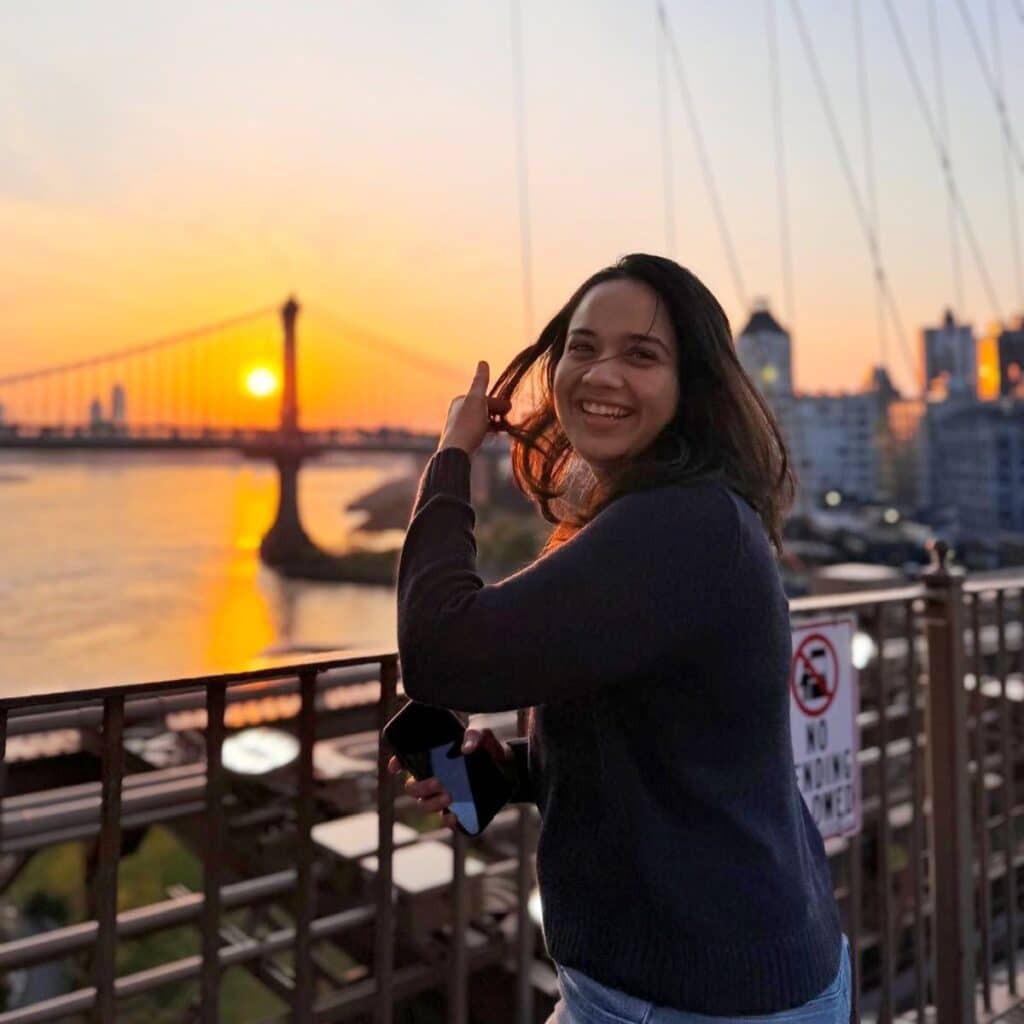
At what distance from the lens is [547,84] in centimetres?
1039

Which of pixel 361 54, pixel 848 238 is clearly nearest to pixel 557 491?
pixel 361 54

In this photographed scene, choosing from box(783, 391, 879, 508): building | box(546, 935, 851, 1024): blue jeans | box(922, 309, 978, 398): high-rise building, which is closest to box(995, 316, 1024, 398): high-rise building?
box(783, 391, 879, 508): building

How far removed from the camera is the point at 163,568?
1565cm

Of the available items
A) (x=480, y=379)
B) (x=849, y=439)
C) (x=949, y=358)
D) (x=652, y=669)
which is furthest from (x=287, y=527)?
(x=949, y=358)

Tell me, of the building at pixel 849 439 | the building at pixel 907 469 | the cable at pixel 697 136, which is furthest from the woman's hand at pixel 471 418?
the building at pixel 849 439

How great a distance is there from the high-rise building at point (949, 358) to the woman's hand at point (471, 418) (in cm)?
6878

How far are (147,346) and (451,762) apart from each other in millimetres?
23319

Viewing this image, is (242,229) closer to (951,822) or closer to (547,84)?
(547,84)

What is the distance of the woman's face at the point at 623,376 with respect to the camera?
0.79 meters

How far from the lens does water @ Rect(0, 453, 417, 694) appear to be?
37.9 feet

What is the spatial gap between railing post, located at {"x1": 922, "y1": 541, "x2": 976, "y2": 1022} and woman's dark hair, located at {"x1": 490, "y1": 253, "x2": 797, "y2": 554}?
1.10 metres

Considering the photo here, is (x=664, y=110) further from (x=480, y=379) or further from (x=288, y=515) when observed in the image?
(x=480, y=379)

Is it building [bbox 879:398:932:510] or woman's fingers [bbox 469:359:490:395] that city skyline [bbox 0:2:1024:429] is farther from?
building [bbox 879:398:932:510]

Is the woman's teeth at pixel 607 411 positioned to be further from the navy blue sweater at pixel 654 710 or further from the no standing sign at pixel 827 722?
the no standing sign at pixel 827 722
